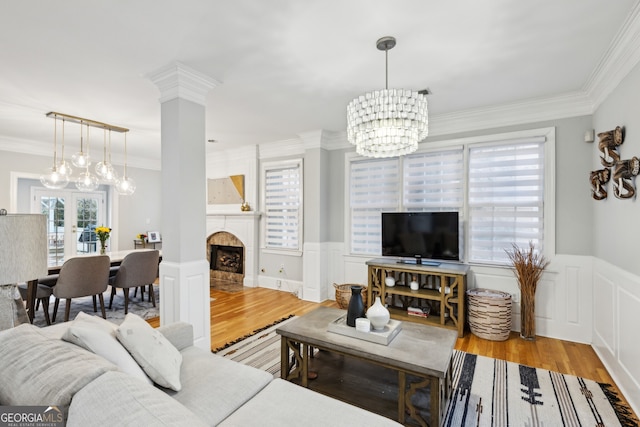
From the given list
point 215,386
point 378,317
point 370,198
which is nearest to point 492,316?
point 378,317

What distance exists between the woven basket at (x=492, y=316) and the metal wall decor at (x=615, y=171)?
1.36m

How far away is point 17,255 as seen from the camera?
145 cm

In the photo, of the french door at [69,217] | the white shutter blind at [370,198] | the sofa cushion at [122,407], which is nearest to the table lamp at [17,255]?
the sofa cushion at [122,407]

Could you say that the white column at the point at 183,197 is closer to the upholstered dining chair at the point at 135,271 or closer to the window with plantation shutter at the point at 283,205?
the upholstered dining chair at the point at 135,271

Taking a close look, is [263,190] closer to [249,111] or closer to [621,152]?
[249,111]

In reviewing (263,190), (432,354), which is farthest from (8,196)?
(432,354)

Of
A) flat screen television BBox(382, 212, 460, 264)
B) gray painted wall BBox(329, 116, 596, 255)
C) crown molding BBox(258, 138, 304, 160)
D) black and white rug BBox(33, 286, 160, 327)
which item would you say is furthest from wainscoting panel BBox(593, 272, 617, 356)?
black and white rug BBox(33, 286, 160, 327)

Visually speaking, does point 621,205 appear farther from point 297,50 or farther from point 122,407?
point 122,407

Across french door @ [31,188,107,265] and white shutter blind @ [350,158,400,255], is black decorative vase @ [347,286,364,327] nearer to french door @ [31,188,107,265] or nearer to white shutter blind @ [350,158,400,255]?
white shutter blind @ [350,158,400,255]

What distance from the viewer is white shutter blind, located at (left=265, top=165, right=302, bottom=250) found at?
209 inches

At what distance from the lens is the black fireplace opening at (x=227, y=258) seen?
5957 mm

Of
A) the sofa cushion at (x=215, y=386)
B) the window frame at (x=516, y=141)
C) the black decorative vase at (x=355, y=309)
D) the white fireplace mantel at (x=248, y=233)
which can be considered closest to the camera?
the sofa cushion at (x=215, y=386)

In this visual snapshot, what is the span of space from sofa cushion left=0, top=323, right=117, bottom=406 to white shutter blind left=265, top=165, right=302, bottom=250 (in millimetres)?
4077

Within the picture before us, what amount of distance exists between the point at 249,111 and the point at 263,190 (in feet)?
6.70
